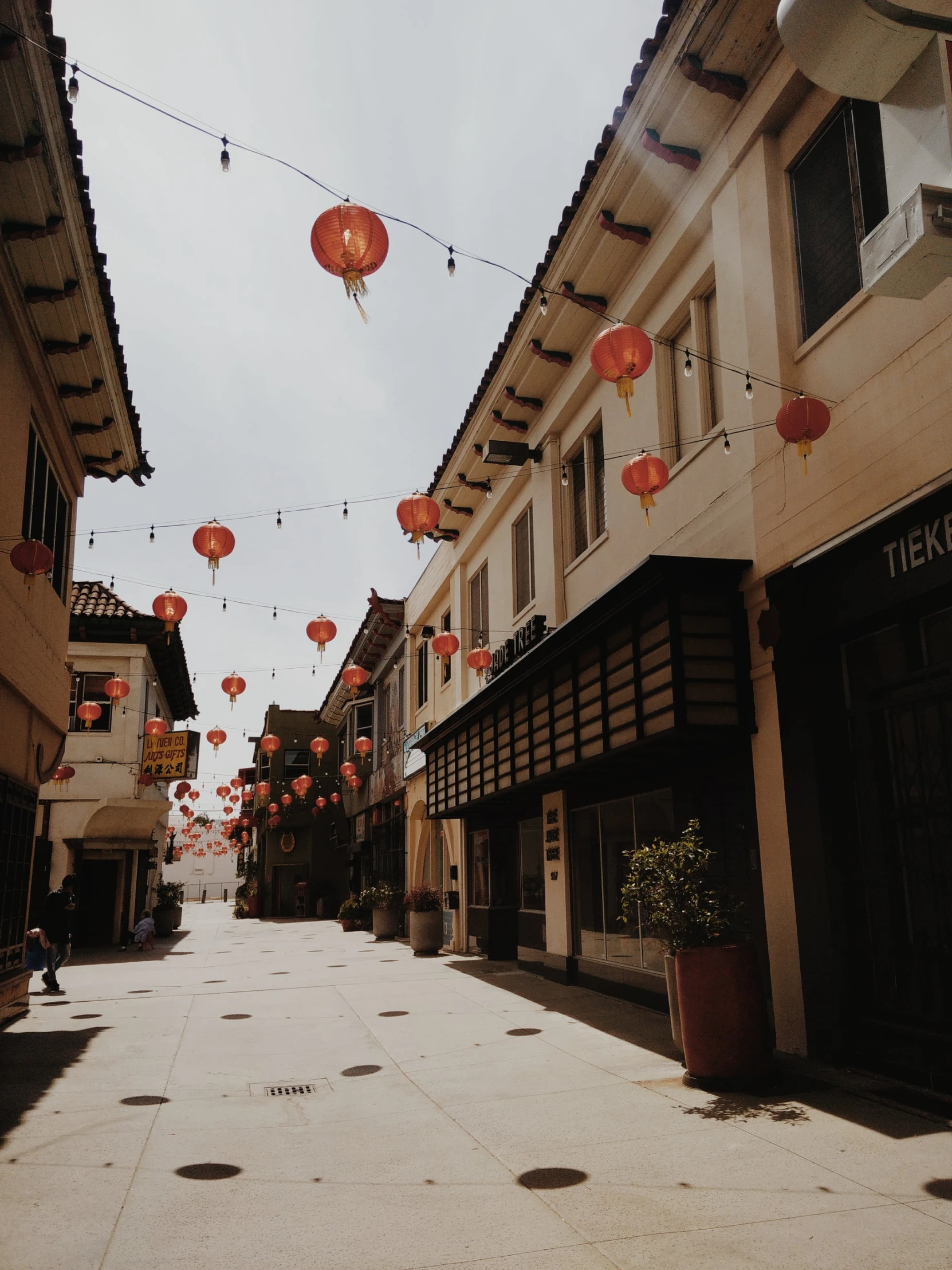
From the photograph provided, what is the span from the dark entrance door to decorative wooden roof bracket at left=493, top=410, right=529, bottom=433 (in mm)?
19421

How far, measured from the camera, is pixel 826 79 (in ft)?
13.7

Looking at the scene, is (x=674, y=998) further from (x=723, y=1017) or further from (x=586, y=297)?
(x=586, y=297)

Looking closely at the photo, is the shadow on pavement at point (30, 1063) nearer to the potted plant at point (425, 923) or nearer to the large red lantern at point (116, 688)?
the potted plant at point (425, 923)

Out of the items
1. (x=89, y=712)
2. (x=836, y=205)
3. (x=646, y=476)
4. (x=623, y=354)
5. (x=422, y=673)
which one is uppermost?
(x=836, y=205)

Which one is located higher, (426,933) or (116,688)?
(116,688)

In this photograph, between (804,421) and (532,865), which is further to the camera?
(532,865)

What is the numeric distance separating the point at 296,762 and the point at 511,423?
3604cm

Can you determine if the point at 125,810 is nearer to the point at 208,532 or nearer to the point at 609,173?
the point at 208,532

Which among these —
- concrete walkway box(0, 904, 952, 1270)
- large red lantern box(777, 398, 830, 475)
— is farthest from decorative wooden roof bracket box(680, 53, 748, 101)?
concrete walkway box(0, 904, 952, 1270)

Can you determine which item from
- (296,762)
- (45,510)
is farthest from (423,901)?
(296,762)

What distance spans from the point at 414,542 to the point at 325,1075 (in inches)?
238

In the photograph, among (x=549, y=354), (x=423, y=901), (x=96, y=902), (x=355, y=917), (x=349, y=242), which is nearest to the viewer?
(x=349, y=242)

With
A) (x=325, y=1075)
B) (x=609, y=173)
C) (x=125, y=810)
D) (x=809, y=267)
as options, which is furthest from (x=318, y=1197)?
(x=125, y=810)

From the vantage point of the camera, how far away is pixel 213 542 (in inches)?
449
